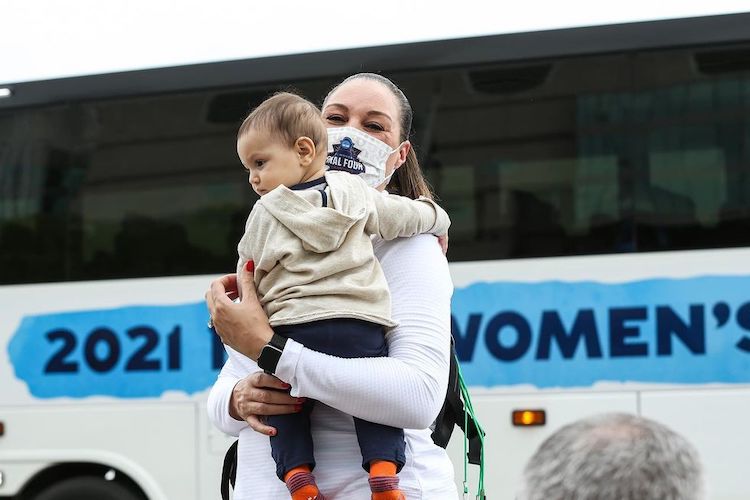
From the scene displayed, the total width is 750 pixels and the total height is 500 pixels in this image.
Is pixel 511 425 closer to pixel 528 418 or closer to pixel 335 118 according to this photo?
pixel 528 418

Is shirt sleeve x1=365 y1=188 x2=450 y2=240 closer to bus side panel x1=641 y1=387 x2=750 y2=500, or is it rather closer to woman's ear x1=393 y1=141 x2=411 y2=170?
woman's ear x1=393 y1=141 x2=411 y2=170

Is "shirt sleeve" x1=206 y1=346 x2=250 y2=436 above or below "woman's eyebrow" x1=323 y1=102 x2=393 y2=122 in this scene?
below

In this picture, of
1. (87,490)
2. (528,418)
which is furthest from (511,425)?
(87,490)

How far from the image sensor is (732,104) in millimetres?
5691

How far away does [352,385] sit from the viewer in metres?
2.01

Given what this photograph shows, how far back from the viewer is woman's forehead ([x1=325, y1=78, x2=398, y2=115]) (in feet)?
8.23

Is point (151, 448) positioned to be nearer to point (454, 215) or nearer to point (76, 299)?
point (76, 299)

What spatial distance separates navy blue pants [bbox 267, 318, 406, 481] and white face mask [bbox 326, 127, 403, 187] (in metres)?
0.51

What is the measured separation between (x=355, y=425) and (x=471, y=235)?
3.77 m

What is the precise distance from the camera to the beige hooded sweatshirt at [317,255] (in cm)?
207

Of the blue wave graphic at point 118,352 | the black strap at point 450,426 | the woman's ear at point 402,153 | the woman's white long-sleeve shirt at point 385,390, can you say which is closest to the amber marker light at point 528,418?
the blue wave graphic at point 118,352

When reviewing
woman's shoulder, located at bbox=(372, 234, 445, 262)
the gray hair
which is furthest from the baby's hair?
the gray hair

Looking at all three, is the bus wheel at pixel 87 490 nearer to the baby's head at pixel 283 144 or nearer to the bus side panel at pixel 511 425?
the bus side panel at pixel 511 425

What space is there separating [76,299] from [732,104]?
3687mm
